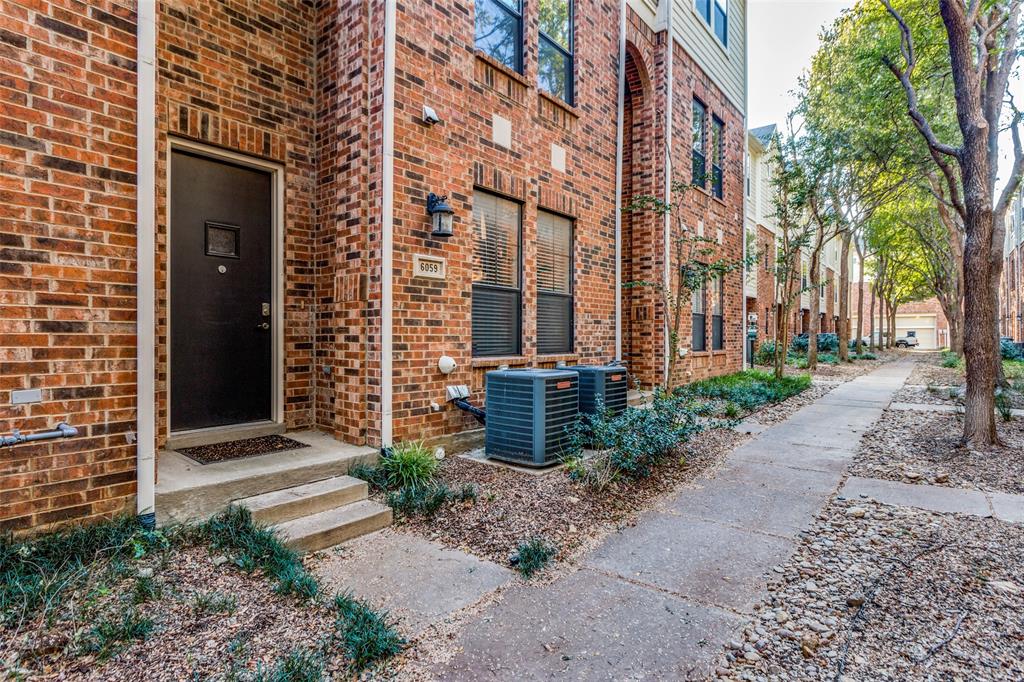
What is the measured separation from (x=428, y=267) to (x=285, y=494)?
2.25 metres

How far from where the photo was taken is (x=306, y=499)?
11.5 feet

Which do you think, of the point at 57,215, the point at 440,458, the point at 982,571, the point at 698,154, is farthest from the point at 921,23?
the point at 57,215

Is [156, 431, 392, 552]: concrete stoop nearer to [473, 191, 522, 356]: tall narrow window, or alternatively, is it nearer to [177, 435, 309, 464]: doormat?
[177, 435, 309, 464]: doormat

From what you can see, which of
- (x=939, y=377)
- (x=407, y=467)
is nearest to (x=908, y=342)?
(x=939, y=377)

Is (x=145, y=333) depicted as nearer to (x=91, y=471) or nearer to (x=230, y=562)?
(x=91, y=471)

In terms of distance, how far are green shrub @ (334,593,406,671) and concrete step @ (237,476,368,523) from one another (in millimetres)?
1057

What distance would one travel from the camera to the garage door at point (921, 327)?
4967 cm

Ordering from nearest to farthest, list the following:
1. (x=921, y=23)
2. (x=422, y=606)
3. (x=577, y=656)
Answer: (x=577, y=656), (x=422, y=606), (x=921, y=23)

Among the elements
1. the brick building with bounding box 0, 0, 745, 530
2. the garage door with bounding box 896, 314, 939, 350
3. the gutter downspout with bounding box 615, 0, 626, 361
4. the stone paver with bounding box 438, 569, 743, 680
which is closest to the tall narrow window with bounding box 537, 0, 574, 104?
the brick building with bounding box 0, 0, 745, 530

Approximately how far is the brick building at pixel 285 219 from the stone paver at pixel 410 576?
1.15 m

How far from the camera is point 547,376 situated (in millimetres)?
4848

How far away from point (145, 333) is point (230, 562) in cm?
135

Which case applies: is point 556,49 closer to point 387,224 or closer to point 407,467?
point 387,224

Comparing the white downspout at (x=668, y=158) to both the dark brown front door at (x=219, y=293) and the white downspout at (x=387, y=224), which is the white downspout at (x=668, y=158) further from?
the dark brown front door at (x=219, y=293)
